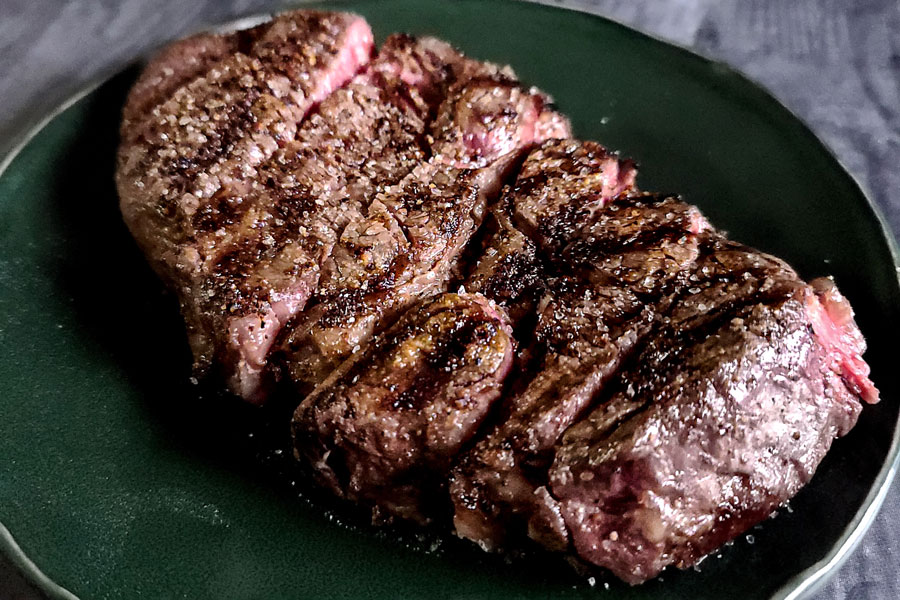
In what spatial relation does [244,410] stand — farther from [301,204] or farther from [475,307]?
[475,307]

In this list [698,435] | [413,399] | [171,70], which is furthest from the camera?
[171,70]

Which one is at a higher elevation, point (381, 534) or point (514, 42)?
point (514, 42)

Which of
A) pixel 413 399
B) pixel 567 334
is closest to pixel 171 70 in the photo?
pixel 413 399

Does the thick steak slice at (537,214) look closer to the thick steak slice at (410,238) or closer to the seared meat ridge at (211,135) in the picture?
the thick steak slice at (410,238)

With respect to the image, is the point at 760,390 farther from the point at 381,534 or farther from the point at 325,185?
the point at 325,185

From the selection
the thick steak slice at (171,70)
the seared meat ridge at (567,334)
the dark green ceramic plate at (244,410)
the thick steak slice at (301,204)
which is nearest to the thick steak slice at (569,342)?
the seared meat ridge at (567,334)

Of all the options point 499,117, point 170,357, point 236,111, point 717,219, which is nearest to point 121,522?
point 170,357
